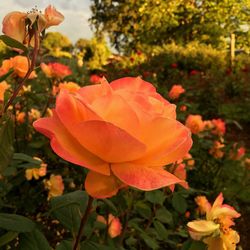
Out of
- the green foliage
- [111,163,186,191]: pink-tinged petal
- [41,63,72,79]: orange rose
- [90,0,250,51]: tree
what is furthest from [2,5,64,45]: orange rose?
[90,0,250,51]: tree

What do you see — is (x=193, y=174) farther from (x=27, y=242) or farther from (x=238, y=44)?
(x=238, y=44)

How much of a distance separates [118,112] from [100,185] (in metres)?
0.07

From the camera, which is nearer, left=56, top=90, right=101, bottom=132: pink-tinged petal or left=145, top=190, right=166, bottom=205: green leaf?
left=56, top=90, right=101, bottom=132: pink-tinged petal

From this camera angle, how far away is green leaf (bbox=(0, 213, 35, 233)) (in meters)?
0.61

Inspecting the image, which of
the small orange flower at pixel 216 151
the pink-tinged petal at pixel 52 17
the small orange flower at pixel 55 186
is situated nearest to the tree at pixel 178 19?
the small orange flower at pixel 216 151

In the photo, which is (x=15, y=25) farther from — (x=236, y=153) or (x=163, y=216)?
(x=236, y=153)

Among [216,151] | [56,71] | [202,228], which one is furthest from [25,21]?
[216,151]

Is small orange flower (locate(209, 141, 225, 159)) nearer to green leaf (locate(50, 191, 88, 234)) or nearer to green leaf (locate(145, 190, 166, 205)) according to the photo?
green leaf (locate(145, 190, 166, 205))

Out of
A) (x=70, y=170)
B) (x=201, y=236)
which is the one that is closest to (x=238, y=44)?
(x=70, y=170)

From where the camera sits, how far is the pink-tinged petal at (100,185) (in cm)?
46

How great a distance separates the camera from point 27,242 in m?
0.63

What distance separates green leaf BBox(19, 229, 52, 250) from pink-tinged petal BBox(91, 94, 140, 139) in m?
0.25

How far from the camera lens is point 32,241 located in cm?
63

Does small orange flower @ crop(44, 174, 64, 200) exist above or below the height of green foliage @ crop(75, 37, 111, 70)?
above
